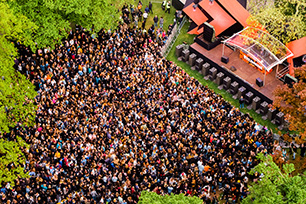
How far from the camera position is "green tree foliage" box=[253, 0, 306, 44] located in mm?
49812

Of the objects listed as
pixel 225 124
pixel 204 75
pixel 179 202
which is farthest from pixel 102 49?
pixel 179 202

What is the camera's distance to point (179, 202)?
104 feet

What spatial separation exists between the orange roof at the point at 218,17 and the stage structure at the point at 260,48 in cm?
226

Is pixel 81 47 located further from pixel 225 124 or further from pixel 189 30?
pixel 225 124

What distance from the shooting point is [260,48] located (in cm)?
4900

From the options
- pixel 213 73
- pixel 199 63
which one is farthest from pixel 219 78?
pixel 199 63

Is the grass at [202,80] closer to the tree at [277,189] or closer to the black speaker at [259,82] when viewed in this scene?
the black speaker at [259,82]

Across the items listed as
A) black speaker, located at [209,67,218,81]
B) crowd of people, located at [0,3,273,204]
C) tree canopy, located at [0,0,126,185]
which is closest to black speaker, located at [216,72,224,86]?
black speaker, located at [209,67,218,81]

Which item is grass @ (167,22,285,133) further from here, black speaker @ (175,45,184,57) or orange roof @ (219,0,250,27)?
orange roof @ (219,0,250,27)

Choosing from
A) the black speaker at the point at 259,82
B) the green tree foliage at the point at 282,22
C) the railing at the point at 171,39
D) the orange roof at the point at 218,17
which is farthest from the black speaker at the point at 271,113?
the railing at the point at 171,39

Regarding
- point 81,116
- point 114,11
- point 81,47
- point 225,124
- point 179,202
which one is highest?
point 114,11

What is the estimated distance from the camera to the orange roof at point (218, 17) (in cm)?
5269

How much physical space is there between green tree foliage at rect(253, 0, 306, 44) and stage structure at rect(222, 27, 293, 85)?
59.0 inches

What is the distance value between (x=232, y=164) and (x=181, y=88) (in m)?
9.85
